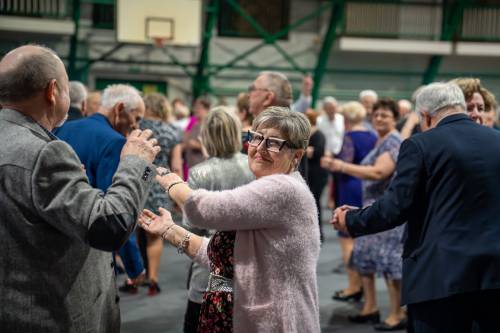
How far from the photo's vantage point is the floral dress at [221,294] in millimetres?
2219

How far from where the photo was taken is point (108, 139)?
3398 millimetres

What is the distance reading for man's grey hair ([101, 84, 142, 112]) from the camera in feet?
11.7

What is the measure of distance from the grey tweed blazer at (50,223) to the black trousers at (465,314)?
4.20 ft

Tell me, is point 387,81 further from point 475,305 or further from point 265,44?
point 475,305

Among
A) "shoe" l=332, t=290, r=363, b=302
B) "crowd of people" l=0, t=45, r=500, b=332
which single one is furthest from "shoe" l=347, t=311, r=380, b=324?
"crowd of people" l=0, t=45, r=500, b=332

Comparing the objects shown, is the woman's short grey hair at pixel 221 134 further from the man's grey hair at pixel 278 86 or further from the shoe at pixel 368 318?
the shoe at pixel 368 318

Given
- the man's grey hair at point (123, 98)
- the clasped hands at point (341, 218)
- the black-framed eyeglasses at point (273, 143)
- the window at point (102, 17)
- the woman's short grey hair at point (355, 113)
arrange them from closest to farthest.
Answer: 1. the black-framed eyeglasses at point (273, 143)
2. the clasped hands at point (341, 218)
3. the man's grey hair at point (123, 98)
4. the woman's short grey hair at point (355, 113)
5. the window at point (102, 17)

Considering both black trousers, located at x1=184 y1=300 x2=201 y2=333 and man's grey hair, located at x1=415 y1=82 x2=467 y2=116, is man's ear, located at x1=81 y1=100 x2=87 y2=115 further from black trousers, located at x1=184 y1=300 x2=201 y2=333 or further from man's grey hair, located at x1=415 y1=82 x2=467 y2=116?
man's grey hair, located at x1=415 y1=82 x2=467 y2=116

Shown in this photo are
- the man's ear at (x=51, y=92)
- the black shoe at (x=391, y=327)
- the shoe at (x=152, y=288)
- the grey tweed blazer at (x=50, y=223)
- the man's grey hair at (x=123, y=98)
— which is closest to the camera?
the grey tweed blazer at (x=50, y=223)

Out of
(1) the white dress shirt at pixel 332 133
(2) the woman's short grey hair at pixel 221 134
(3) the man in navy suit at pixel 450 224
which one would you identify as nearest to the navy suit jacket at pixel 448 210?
(3) the man in navy suit at pixel 450 224

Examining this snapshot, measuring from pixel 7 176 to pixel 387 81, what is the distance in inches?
517

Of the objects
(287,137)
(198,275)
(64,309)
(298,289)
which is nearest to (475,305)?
(298,289)

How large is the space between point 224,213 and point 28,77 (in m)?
0.67

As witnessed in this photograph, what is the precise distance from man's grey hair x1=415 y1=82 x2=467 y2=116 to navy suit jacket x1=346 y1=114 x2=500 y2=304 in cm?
13
